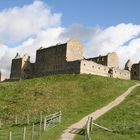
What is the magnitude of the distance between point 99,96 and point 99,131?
3234 cm

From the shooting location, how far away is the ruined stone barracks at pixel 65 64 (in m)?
93.7

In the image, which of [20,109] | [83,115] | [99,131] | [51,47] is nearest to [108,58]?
[51,47]

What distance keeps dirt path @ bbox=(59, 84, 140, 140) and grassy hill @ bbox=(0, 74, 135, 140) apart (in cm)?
126

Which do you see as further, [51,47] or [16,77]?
[16,77]

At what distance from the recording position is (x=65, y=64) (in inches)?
3834

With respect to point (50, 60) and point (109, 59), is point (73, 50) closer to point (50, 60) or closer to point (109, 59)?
point (50, 60)

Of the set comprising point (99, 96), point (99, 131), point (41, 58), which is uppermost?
point (41, 58)

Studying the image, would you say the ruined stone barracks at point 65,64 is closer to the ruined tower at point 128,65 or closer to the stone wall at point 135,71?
the ruined tower at point 128,65

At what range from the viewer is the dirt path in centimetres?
3563

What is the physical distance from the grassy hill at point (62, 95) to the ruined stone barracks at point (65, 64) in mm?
6434

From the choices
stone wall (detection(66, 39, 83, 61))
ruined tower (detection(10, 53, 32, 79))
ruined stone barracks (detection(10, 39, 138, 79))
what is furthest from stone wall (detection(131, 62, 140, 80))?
ruined tower (detection(10, 53, 32, 79))

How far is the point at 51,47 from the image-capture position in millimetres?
105812

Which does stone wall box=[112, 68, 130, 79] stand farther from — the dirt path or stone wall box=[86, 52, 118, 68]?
the dirt path

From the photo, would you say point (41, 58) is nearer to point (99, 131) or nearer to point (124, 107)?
point (124, 107)
